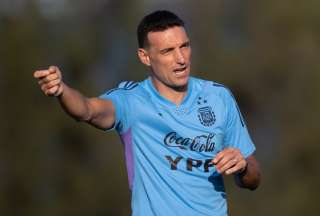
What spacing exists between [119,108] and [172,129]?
0.32m


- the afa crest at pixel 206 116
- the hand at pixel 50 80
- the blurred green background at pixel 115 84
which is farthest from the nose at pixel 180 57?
the blurred green background at pixel 115 84

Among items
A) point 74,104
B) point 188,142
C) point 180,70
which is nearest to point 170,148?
point 188,142

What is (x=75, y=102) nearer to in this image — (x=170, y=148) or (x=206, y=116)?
(x=170, y=148)

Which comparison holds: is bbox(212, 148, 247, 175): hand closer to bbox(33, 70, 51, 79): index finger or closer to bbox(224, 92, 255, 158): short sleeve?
bbox(224, 92, 255, 158): short sleeve

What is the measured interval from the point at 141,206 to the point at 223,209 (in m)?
0.48

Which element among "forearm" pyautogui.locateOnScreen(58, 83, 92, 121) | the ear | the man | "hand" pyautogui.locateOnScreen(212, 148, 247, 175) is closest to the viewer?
"forearm" pyautogui.locateOnScreen(58, 83, 92, 121)

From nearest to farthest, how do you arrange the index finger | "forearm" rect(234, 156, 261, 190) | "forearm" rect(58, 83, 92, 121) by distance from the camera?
the index finger < "forearm" rect(58, 83, 92, 121) < "forearm" rect(234, 156, 261, 190)

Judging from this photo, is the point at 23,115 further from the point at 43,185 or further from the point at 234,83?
the point at 234,83

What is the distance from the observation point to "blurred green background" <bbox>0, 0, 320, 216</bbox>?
50.9 feet

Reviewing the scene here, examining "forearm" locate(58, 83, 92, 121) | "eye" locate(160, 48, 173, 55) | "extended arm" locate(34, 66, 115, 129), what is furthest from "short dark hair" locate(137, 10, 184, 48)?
"forearm" locate(58, 83, 92, 121)

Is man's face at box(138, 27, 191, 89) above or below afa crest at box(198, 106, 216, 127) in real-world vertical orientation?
above

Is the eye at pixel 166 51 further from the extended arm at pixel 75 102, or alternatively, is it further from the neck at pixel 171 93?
the extended arm at pixel 75 102

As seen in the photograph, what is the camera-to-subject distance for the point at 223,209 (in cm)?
590

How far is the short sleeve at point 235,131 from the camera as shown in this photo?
604cm
